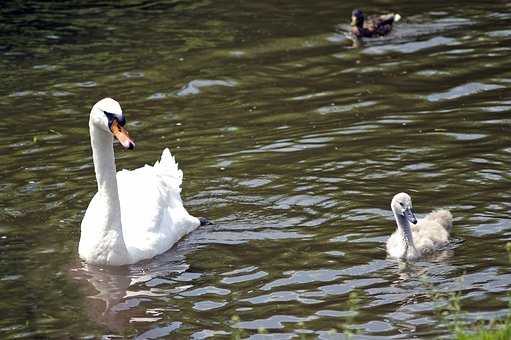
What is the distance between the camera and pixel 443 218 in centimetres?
1086

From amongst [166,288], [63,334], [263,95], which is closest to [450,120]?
[263,95]

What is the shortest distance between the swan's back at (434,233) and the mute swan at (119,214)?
2324 mm

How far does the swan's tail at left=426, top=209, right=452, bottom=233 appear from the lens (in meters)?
10.9

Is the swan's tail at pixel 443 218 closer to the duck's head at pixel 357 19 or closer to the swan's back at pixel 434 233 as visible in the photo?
the swan's back at pixel 434 233

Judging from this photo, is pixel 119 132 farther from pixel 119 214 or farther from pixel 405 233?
pixel 405 233

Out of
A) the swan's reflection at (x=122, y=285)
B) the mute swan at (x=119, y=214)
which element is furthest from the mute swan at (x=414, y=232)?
the mute swan at (x=119, y=214)

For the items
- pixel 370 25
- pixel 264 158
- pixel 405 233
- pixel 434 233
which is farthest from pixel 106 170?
pixel 370 25

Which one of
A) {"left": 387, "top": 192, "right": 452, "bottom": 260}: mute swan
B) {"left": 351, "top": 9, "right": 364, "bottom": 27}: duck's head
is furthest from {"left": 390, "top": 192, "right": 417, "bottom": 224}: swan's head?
{"left": 351, "top": 9, "right": 364, "bottom": 27}: duck's head

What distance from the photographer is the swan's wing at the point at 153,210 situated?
11.4 m

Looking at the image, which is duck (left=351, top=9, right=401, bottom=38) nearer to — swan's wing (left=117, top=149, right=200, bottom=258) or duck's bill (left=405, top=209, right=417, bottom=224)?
swan's wing (left=117, top=149, right=200, bottom=258)

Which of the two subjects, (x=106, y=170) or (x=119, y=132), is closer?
(x=119, y=132)

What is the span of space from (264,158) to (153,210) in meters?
2.27

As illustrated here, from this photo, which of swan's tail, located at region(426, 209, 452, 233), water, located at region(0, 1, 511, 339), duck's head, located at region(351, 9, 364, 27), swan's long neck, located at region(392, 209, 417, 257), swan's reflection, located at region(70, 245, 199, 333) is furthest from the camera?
duck's head, located at region(351, 9, 364, 27)

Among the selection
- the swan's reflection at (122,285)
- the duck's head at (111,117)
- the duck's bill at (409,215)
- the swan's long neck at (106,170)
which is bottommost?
the swan's reflection at (122,285)
